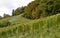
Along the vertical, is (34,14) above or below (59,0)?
below

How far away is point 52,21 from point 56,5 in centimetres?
2077

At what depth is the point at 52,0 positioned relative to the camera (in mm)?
34719

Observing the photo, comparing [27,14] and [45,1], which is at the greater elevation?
[45,1]

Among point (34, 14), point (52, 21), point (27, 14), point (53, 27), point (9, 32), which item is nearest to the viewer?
point (53, 27)

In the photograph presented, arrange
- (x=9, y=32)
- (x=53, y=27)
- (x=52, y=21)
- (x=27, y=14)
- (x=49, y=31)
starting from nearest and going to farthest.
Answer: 1. (x=49, y=31)
2. (x=53, y=27)
3. (x=52, y=21)
4. (x=9, y=32)
5. (x=27, y=14)

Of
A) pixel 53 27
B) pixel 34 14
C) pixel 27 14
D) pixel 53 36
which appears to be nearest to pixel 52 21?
pixel 53 27

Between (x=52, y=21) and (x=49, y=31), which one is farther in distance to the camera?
(x=52, y=21)

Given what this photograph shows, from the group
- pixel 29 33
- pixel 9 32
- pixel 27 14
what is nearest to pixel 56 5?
pixel 27 14

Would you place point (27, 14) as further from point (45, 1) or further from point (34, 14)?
point (45, 1)

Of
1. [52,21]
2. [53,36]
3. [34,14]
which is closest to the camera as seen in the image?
[53,36]

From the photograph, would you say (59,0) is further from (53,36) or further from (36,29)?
(53,36)

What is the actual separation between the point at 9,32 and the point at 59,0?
66.6ft

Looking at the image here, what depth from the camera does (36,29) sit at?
12820 millimetres

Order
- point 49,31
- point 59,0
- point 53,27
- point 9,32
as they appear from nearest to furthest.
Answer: point 49,31 → point 53,27 → point 9,32 → point 59,0
